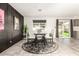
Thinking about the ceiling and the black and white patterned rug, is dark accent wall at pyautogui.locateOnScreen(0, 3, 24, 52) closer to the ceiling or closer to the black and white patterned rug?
the ceiling

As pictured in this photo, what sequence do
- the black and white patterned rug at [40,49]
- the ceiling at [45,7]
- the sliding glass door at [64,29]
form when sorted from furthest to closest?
the sliding glass door at [64,29] → the ceiling at [45,7] → the black and white patterned rug at [40,49]

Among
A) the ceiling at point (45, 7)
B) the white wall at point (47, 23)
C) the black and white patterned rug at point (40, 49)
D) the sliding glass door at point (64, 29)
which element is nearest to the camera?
the black and white patterned rug at point (40, 49)

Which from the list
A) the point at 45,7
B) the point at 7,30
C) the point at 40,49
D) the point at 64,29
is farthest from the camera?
the point at 64,29

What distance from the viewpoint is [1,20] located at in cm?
349

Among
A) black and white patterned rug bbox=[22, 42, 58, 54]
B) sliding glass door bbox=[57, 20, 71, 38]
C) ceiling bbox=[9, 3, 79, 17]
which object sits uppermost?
ceiling bbox=[9, 3, 79, 17]

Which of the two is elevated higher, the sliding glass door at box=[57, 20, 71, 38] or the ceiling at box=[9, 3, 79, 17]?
the ceiling at box=[9, 3, 79, 17]

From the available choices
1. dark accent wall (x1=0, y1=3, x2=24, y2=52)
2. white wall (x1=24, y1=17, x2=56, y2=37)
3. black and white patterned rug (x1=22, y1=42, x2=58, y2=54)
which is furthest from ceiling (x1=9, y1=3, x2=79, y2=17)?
white wall (x1=24, y1=17, x2=56, y2=37)

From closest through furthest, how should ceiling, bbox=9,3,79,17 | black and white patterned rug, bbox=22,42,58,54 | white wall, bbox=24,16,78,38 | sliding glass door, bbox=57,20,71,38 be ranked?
black and white patterned rug, bbox=22,42,58,54, ceiling, bbox=9,3,79,17, white wall, bbox=24,16,78,38, sliding glass door, bbox=57,20,71,38

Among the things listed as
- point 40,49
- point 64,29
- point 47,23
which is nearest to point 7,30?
point 40,49

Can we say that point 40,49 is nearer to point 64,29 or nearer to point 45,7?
point 45,7

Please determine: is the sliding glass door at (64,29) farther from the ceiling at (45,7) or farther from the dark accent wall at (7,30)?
the dark accent wall at (7,30)

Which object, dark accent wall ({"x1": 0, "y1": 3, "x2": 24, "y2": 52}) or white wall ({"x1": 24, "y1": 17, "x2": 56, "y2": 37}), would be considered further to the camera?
white wall ({"x1": 24, "y1": 17, "x2": 56, "y2": 37})

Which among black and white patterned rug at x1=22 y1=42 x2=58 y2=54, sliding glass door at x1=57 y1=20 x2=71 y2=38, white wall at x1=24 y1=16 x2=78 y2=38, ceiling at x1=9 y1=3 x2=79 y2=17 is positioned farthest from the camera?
sliding glass door at x1=57 y1=20 x2=71 y2=38

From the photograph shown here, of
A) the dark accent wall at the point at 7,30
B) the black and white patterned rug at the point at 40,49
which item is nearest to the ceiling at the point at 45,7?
the dark accent wall at the point at 7,30
